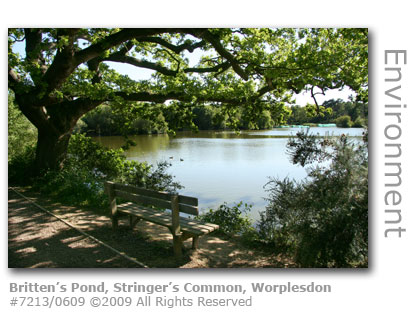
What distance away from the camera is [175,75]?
827 cm

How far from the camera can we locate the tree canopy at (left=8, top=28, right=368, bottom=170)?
589 cm

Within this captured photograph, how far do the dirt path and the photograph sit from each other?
0.02m

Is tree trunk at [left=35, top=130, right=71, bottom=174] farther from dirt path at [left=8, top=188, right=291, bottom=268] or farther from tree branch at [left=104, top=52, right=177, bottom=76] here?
dirt path at [left=8, top=188, right=291, bottom=268]

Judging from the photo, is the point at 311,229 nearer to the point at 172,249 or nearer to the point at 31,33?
the point at 172,249

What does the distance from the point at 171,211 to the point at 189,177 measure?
7.36 metres

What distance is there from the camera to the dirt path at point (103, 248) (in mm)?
3990

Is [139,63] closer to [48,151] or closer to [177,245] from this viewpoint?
[48,151]

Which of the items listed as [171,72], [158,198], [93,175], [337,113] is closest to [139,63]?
[171,72]

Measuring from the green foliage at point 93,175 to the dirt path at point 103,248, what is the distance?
1.33 metres

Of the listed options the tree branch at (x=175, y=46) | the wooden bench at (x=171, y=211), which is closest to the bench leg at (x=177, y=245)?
the wooden bench at (x=171, y=211)

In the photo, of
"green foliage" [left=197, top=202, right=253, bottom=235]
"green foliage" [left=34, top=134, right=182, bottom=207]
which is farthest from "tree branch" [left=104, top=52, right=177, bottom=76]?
"green foliage" [left=197, top=202, right=253, bottom=235]

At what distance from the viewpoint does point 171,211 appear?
4.57 metres

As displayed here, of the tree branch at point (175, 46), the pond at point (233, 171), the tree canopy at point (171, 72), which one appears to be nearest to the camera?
the tree canopy at point (171, 72)

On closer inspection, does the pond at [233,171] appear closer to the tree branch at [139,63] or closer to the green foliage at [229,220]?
the green foliage at [229,220]
